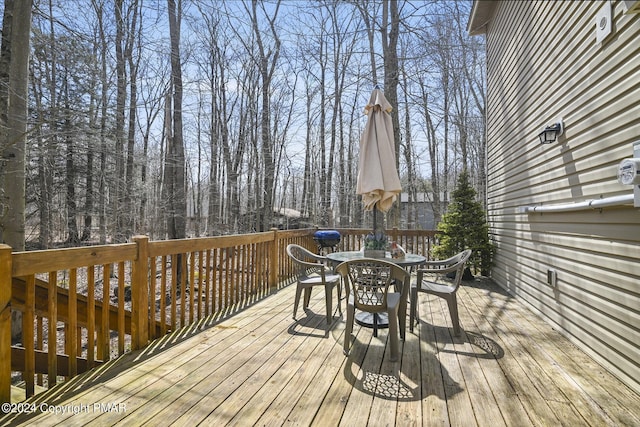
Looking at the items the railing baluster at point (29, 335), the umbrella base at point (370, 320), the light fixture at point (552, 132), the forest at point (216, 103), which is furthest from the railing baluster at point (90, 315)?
the light fixture at point (552, 132)

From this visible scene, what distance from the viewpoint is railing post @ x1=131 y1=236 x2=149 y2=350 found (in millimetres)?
2738

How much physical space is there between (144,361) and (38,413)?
2.39 ft

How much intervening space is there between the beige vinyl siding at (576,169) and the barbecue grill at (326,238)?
3010 millimetres

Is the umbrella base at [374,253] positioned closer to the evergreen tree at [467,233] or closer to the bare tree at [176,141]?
the evergreen tree at [467,233]

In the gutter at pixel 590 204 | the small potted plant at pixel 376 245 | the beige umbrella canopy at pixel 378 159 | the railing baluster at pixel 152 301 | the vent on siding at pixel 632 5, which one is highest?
the vent on siding at pixel 632 5

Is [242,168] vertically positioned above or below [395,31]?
below

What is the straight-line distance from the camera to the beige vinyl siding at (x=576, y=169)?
231 cm

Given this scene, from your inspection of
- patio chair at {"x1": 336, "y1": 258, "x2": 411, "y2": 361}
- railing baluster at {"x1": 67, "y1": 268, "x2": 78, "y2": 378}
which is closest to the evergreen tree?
patio chair at {"x1": 336, "y1": 258, "x2": 411, "y2": 361}

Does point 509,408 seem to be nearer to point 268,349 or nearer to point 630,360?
point 630,360

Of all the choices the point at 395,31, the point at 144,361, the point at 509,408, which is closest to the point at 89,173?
the point at 144,361

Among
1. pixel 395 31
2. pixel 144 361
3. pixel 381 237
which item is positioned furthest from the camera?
pixel 395 31

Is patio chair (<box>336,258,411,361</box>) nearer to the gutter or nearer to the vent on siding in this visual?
the gutter

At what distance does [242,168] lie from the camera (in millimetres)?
12891

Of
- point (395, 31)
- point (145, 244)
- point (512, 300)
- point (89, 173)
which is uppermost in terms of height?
point (395, 31)
